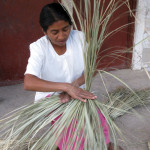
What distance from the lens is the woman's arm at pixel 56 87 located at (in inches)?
50.4

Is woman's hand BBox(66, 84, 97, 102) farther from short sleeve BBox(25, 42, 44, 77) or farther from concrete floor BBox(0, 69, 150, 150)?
concrete floor BBox(0, 69, 150, 150)

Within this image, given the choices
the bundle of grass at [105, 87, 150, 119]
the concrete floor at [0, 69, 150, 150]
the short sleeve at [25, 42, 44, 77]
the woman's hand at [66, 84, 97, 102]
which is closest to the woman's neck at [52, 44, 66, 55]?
the short sleeve at [25, 42, 44, 77]

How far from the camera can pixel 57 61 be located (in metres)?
1.53

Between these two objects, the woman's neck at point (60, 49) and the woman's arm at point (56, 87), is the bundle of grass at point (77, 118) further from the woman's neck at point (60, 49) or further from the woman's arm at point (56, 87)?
the woman's neck at point (60, 49)

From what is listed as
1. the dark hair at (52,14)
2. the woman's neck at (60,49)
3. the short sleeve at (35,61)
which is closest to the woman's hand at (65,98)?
the short sleeve at (35,61)

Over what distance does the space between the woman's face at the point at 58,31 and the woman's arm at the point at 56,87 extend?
0.26 meters

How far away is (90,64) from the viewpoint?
138 cm

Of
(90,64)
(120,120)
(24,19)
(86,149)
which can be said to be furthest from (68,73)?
(24,19)

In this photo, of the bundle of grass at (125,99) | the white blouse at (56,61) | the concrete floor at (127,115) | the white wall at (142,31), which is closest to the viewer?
the white blouse at (56,61)

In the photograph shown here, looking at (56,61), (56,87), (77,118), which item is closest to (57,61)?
(56,61)

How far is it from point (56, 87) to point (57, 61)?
0.26 meters

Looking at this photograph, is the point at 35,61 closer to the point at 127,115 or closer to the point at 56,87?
the point at 56,87

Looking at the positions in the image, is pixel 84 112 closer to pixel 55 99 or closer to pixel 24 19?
pixel 55 99

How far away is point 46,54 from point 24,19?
1.63 meters
